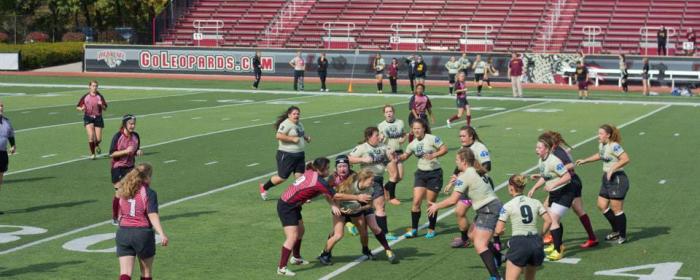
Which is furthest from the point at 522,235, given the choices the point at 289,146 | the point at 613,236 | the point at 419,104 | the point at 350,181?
the point at 419,104

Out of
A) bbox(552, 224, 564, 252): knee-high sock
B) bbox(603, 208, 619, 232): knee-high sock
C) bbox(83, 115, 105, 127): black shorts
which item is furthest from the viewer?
bbox(83, 115, 105, 127): black shorts

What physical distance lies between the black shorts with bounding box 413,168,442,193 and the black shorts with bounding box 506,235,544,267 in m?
4.04

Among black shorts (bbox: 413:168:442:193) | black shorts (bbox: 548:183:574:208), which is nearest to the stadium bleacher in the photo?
black shorts (bbox: 413:168:442:193)

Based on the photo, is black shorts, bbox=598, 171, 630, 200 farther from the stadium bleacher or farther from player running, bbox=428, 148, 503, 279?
the stadium bleacher

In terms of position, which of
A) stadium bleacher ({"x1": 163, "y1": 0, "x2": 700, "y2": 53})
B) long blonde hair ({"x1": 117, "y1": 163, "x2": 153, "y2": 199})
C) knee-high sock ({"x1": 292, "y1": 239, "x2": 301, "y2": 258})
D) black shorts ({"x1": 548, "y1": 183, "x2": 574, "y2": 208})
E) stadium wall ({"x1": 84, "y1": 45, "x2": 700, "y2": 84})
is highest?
stadium bleacher ({"x1": 163, "y1": 0, "x2": 700, "y2": 53})

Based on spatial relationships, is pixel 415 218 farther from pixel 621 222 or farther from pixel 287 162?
pixel 287 162

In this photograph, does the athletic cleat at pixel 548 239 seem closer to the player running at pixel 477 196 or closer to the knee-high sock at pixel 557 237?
the knee-high sock at pixel 557 237

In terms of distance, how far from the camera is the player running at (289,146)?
1827 cm

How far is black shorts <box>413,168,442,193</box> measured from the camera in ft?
50.4

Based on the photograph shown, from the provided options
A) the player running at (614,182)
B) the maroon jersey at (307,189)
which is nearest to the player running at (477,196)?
the maroon jersey at (307,189)

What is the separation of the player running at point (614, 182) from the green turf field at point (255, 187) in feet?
1.16

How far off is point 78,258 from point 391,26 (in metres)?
48.3

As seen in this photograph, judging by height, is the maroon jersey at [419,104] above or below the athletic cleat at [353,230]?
above

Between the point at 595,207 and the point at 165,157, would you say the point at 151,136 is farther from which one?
the point at 595,207
